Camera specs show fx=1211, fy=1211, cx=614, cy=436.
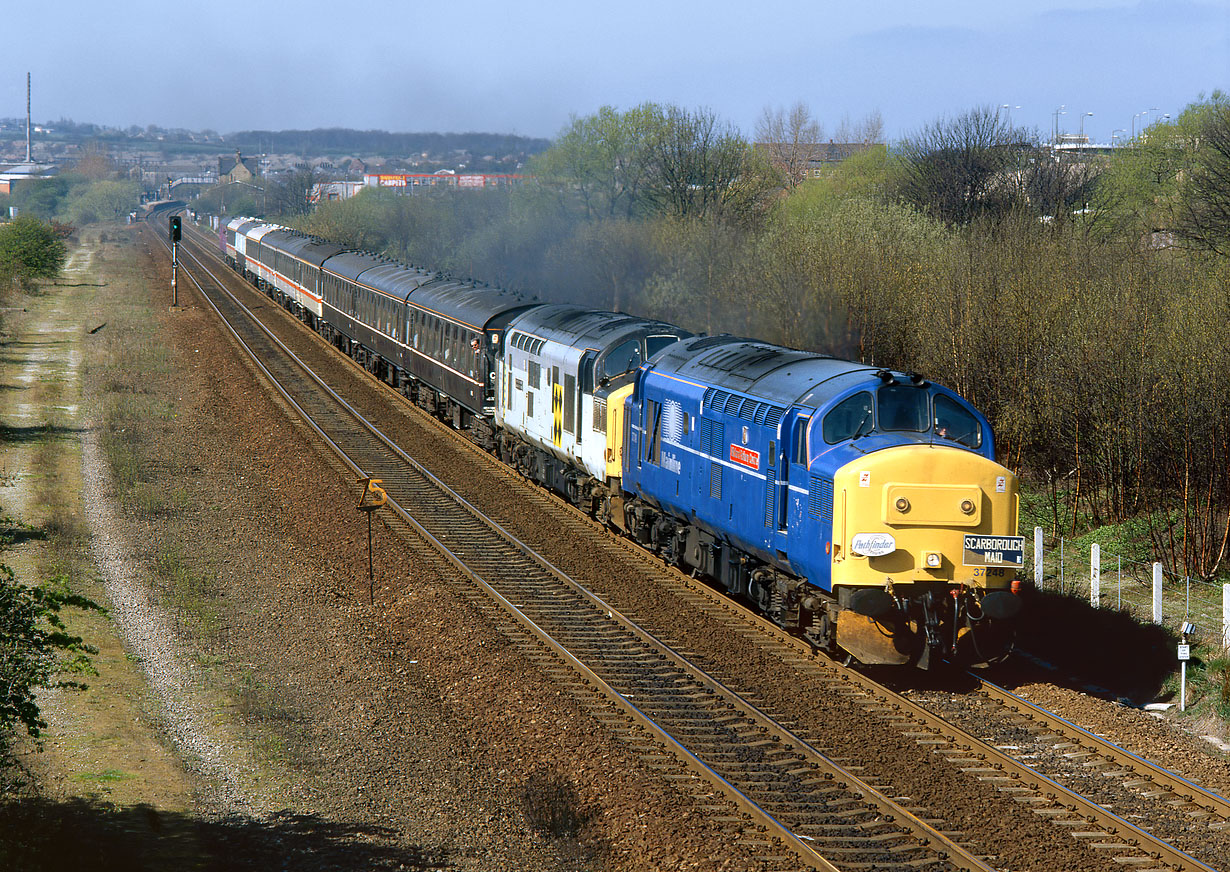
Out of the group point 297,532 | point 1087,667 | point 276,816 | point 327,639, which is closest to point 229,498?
point 297,532

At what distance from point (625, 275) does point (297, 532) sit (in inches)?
1340

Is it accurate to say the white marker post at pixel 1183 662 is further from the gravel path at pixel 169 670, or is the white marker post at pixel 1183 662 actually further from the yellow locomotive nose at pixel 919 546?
the gravel path at pixel 169 670

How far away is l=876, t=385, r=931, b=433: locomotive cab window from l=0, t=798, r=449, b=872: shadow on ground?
788 cm

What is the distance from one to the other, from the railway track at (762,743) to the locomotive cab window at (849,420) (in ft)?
10.2

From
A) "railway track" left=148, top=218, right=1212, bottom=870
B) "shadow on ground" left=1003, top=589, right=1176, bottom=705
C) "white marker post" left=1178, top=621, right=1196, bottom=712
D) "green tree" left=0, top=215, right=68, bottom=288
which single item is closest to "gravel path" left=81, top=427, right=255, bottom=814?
"railway track" left=148, top=218, right=1212, bottom=870

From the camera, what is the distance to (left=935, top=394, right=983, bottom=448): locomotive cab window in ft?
50.8

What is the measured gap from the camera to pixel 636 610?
18.8 metres

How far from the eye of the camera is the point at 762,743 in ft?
43.9

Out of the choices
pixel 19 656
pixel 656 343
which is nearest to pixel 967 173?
pixel 656 343

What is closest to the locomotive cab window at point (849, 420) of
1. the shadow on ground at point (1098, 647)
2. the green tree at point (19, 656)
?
the shadow on ground at point (1098, 647)

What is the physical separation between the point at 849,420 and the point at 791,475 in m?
1.18

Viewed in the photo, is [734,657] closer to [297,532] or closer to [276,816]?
[276,816]

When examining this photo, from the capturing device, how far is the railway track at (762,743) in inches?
426

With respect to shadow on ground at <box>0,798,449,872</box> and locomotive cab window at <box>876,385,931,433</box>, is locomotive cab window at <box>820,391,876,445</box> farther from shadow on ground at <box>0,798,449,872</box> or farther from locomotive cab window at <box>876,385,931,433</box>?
shadow on ground at <box>0,798,449,872</box>
